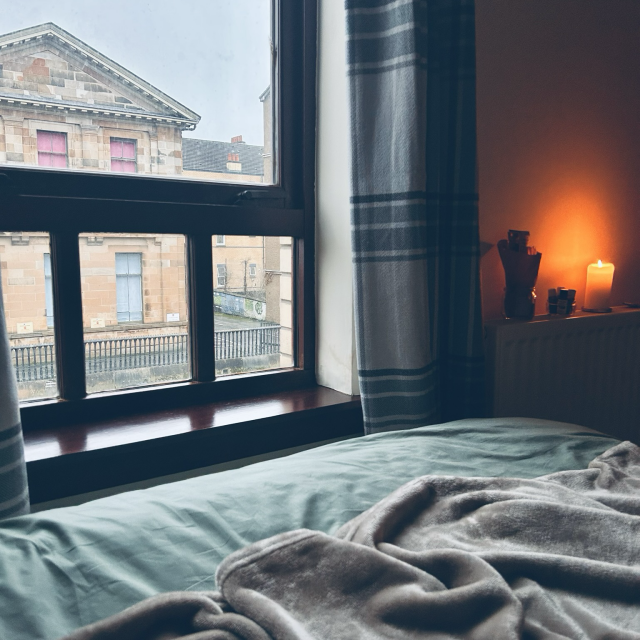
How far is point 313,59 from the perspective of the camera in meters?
1.60

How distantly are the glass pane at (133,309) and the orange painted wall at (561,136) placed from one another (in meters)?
0.95

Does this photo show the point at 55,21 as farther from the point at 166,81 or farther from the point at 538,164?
the point at 538,164

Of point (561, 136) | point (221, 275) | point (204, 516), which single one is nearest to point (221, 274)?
point (221, 275)

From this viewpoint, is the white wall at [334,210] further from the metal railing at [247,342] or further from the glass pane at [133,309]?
the glass pane at [133,309]

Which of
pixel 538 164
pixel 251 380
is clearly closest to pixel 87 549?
pixel 251 380

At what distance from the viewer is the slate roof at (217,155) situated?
145cm

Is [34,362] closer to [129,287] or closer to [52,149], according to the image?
[129,287]

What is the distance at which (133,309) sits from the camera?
1413 millimetres

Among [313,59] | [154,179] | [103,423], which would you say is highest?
[313,59]

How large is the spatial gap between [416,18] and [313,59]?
0.34 m

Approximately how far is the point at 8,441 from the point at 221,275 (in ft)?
2.34

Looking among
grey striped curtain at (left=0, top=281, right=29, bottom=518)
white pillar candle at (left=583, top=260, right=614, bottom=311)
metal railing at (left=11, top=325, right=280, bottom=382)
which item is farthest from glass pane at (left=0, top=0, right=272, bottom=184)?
white pillar candle at (left=583, top=260, right=614, bottom=311)

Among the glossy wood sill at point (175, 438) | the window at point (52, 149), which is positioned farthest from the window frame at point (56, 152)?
the glossy wood sill at point (175, 438)

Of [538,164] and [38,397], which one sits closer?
[38,397]
